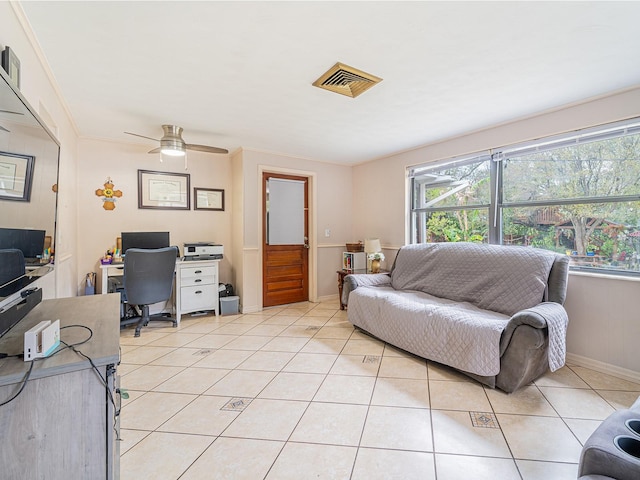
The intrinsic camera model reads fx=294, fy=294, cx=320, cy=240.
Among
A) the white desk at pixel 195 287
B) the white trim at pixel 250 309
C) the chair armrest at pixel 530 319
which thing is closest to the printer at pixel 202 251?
the white desk at pixel 195 287

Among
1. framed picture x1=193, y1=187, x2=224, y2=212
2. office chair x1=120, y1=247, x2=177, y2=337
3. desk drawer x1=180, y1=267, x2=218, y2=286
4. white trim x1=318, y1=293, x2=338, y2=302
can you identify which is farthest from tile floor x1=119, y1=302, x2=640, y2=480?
framed picture x1=193, y1=187, x2=224, y2=212

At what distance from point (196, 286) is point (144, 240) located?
2.82ft

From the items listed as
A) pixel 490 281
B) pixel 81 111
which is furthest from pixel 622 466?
pixel 81 111

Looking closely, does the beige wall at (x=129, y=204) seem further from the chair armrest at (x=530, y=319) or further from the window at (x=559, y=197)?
the chair armrest at (x=530, y=319)

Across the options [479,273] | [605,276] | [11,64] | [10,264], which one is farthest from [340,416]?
[11,64]

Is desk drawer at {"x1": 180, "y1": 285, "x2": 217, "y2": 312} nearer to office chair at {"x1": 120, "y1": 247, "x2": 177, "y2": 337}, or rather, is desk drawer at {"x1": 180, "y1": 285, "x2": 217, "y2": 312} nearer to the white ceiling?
office chair at {"x1": 120, "y1": 247, "x2": 177, "y2": 337}

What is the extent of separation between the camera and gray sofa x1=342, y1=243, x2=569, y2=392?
2037 millimetres

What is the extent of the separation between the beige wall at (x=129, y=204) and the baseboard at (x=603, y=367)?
403cm

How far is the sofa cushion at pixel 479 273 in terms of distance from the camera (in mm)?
2459

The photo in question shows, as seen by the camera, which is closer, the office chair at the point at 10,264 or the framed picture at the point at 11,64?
the office chair at the point at 10,264

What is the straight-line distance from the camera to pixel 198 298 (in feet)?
12.4

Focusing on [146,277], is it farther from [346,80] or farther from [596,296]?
[596,296]

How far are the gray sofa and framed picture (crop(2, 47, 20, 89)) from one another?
2930 millimetres

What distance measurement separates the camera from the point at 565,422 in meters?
1.76
